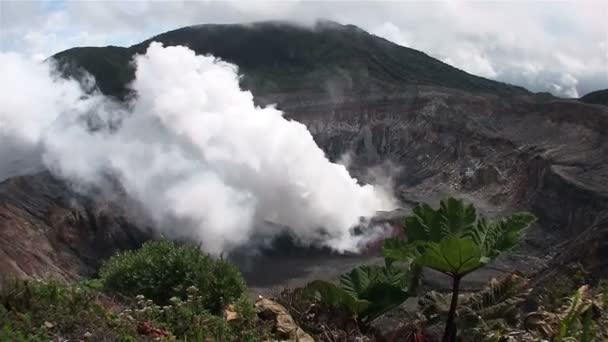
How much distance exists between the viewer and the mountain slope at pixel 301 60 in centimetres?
6950

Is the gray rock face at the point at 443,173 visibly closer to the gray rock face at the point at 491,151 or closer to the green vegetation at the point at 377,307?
the gray rock face at the point at 491,151

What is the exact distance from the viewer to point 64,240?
3209 centimetres

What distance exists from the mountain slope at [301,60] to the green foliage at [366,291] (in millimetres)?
54395

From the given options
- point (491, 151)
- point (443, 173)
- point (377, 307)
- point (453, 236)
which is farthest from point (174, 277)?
point (491, 151)

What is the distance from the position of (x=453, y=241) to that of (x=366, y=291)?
2621mm

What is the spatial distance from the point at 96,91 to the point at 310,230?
95.2 feet

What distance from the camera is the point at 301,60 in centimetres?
7794

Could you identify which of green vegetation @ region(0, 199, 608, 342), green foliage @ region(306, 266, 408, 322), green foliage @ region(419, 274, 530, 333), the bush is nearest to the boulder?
green vegetation @ region(0, 199, 608, 342)

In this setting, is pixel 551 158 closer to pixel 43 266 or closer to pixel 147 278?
pixel 43 266

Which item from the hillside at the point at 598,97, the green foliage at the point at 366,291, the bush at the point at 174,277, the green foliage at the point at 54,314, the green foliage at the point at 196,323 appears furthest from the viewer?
the hillside at the point at 598,97

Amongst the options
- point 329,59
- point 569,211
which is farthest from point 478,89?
point 569,211

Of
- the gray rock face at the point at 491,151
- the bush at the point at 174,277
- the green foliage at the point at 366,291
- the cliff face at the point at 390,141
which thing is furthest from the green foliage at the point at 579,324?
the gray rock face at the point at 491,151

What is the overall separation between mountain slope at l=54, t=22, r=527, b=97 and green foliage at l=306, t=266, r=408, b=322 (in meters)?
54.4

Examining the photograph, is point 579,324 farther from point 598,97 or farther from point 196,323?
point 598,97
